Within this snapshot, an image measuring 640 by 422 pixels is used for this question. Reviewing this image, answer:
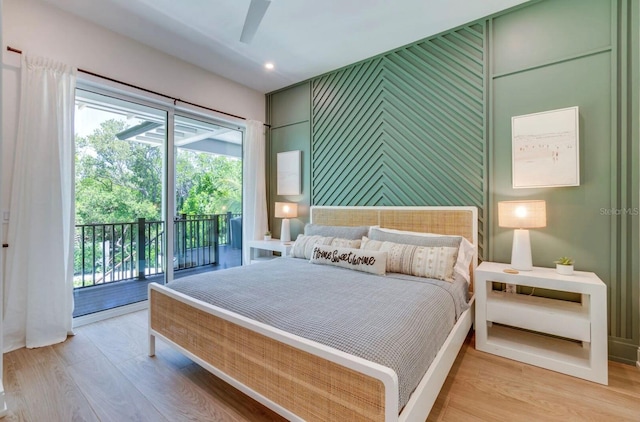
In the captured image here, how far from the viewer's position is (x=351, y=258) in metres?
2.61

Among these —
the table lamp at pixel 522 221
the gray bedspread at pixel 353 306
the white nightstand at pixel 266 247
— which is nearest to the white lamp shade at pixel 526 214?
the table lamp at pixel 522 221

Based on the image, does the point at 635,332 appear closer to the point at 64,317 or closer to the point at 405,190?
the point at 405,190

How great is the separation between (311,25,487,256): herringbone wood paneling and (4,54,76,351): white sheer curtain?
271 centimetres

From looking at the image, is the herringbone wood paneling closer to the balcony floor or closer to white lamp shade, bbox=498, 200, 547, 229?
white lamp shade, bbox=498, 200, 547, 229

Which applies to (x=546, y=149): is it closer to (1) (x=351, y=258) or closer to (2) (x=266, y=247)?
(1) (x=351, y=258)

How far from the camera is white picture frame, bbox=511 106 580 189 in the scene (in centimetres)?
234

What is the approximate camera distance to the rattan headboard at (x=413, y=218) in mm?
2781

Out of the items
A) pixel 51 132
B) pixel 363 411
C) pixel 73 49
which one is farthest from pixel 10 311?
pixel 363 411

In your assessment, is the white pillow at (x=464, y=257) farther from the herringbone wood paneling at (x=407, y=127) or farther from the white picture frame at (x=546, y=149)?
the white picture frame at (x=546, y=149)

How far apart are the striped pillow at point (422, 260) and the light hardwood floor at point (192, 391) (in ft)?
2.31

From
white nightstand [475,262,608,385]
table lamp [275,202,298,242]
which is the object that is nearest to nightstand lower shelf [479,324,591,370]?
white nightstand [475,262,608,385]

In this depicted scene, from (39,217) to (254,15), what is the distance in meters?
2.44

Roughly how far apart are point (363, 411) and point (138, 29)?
12.3 feet

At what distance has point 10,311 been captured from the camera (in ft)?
7.74
